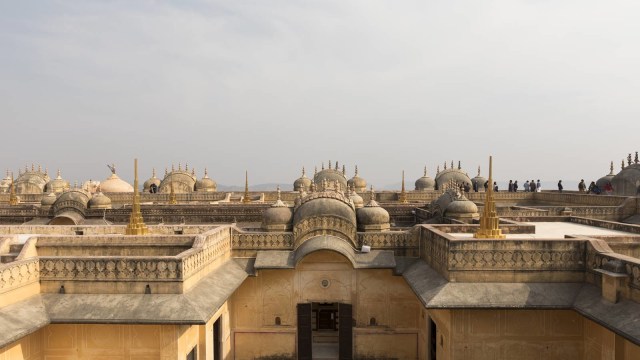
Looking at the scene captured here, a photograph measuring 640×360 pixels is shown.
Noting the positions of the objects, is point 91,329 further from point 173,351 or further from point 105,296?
point 173,351

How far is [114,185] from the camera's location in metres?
46.9

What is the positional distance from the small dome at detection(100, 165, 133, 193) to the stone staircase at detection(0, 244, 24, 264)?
32.8m

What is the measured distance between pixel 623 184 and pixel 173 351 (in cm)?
3240

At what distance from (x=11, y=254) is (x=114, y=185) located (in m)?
35.3

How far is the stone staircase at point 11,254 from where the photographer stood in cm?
1339

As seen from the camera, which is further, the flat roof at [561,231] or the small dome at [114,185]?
the small dome at [114,185]

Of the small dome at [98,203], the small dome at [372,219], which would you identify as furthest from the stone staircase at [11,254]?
the small dome at [98,203]

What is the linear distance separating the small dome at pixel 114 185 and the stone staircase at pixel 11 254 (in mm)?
32761

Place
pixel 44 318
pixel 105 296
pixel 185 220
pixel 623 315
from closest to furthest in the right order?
1. pixel 623 315
2. pixel 44 318
3. pixel 105 296
4. pixel 185 220

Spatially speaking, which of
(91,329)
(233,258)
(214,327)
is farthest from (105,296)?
(233,258)

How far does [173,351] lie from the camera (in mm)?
11391

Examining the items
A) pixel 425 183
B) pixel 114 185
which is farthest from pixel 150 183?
pixel 425 183

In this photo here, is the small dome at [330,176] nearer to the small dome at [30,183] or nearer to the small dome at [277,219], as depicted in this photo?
the small dome at [277,219]

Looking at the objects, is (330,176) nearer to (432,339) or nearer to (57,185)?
(432,339)
